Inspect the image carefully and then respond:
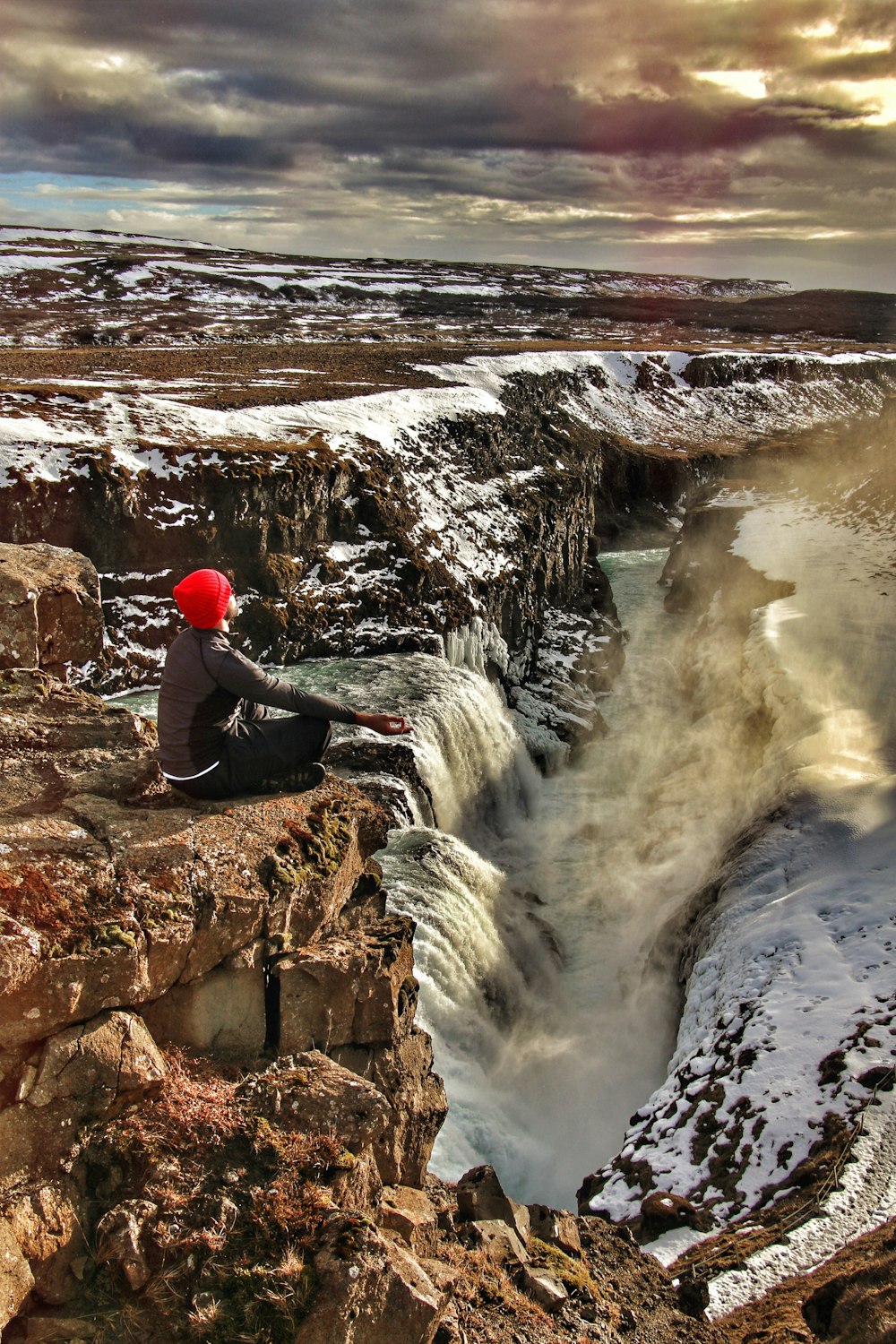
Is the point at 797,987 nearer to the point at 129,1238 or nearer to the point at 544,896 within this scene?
the point at 544,896

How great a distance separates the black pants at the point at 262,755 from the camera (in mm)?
8008

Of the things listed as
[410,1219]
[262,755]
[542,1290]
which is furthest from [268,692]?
[542,1290]

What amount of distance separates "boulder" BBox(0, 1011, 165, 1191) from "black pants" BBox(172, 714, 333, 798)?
7.05 ft

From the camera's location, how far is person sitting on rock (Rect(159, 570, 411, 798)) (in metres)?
7.61

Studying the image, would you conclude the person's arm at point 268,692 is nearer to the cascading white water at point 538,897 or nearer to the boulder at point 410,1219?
the boulder at point 410,1219

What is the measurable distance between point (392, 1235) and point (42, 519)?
21.0 metres

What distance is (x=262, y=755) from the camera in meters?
8.22

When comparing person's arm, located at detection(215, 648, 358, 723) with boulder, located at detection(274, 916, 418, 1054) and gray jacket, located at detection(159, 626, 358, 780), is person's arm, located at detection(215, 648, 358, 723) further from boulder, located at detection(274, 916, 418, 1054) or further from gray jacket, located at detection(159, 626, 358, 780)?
boulder, located at detection(274, 916, 418, 1054)

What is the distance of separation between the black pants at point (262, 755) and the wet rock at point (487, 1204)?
151 inches

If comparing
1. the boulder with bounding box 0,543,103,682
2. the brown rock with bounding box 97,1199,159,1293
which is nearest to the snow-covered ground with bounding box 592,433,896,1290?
the brown rock with bounding box 97,1199,159,1293

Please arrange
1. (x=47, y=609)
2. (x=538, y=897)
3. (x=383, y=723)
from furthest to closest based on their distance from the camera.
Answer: (x=538, y=897), (x=47, y=609), (x=383, y=723)

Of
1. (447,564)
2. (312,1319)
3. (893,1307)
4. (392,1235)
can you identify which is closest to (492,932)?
(893,1307)

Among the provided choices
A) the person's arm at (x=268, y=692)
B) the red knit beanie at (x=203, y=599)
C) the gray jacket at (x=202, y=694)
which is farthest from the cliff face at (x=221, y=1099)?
the red knit beanie at (x=203, y=599)

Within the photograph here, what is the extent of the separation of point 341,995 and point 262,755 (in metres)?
2.18
